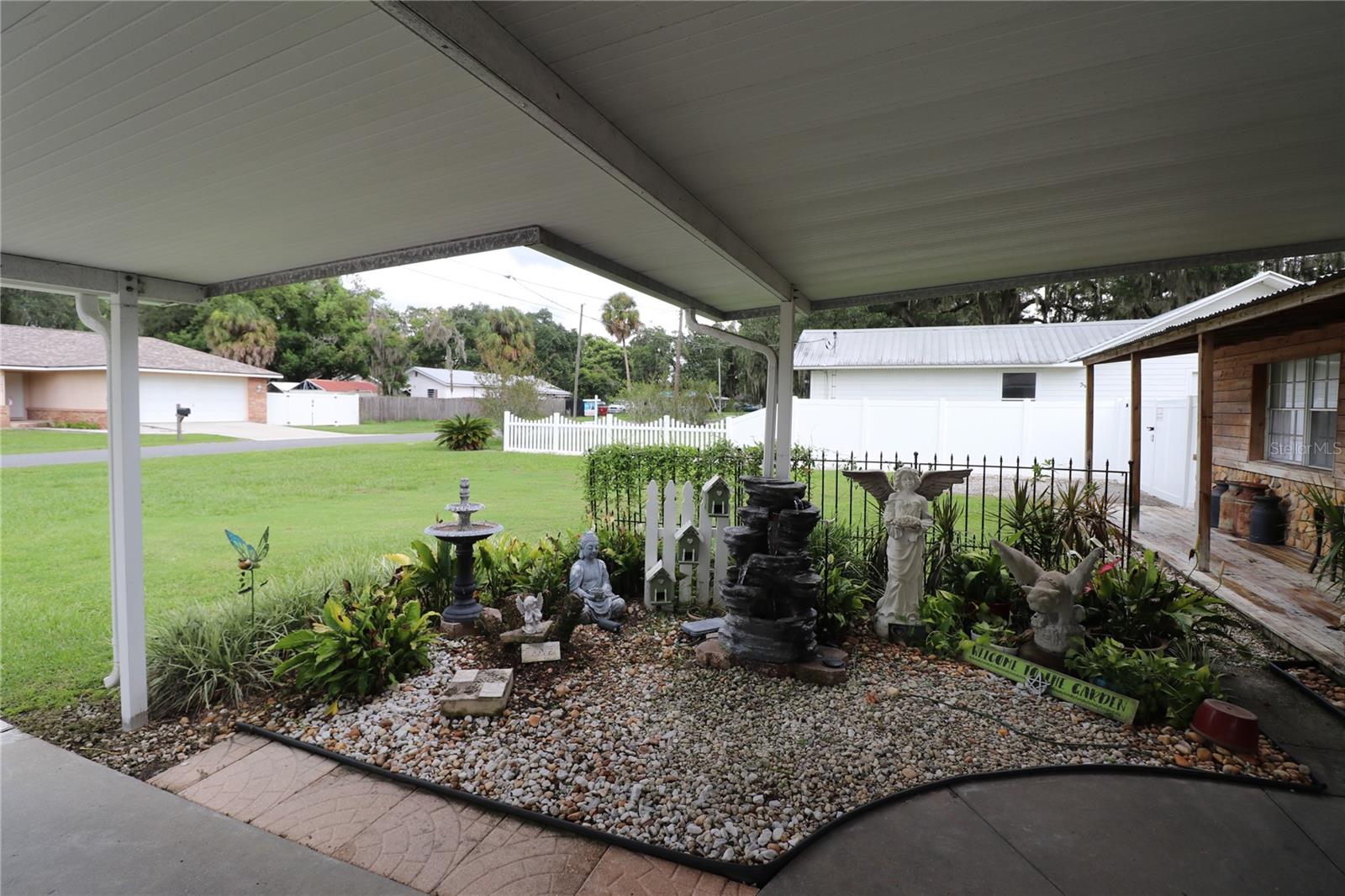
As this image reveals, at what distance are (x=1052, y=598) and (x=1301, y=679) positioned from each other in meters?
1.53

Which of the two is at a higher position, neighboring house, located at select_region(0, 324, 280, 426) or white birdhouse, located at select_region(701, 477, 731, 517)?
neighboring house, located at select_region(0, 324, 280, 426)

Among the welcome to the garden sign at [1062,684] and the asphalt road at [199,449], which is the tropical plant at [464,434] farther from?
the welcome to the garden sign at [1062,684]

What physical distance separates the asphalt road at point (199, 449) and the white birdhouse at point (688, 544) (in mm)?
11246

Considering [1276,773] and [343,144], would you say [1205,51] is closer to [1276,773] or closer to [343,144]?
[343,144]

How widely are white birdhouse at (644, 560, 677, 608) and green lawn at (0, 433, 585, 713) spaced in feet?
10.4

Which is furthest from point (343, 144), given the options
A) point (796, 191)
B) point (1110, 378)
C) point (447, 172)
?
point (1110, 378)

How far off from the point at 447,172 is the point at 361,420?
32407mm

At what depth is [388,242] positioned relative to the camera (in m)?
3.37

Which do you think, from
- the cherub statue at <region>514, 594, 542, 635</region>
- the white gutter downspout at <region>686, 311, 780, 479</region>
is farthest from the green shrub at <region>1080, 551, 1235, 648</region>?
the cherub statue at <region>514, 594, 542, 635</region>

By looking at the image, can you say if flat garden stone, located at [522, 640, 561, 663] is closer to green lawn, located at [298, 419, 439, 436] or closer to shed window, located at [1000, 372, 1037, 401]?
shed window, located at [1000, 372, 1037, 401]

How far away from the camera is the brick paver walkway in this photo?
2268mm

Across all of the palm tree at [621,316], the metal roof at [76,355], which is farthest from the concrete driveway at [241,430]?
the palm tree at [621,316]

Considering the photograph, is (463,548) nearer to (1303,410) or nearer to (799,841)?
(799,841)

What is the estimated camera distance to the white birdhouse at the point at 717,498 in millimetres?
5098
